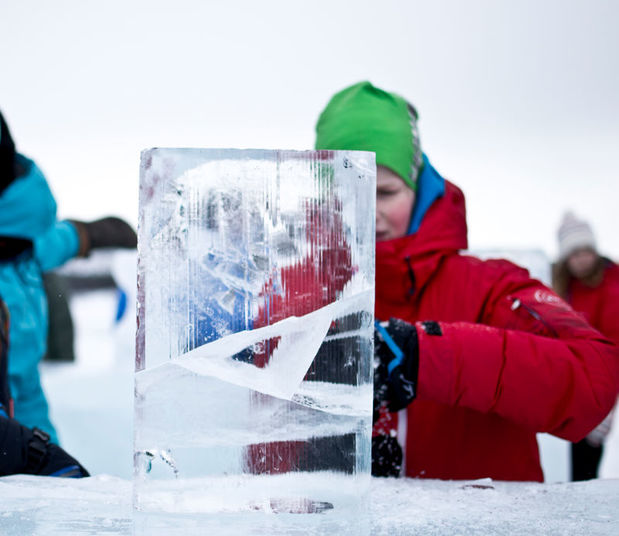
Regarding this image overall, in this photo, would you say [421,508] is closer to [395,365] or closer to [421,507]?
[421,507]

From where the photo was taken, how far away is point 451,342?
33.2 inches

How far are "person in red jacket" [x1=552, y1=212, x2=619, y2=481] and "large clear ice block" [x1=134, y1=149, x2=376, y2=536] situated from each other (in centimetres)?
278

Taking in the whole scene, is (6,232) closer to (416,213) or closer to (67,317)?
(416,213)

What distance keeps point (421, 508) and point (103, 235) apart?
90.6 inches

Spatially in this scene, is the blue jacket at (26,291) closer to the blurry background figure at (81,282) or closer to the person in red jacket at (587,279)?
the blurry background figure at (81,282)

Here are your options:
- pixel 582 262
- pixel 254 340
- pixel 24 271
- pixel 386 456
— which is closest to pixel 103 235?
pixel 24 271

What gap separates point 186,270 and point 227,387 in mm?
124

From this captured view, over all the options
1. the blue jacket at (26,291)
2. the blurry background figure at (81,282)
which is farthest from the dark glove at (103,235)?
the blue jacket at (26,291)

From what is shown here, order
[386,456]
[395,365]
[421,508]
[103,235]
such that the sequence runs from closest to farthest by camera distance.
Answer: [421,508]
[395,365]
[386,456]
[103,235]

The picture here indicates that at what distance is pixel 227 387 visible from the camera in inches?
23.2

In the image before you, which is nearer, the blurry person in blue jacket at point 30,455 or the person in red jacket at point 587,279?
the blurry person in blue jacket at point 30,455

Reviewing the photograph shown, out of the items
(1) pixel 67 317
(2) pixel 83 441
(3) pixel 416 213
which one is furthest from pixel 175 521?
(1) pixel 67 317

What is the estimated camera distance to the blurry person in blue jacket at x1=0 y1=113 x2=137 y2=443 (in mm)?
1539

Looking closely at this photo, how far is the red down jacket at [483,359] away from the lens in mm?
864
